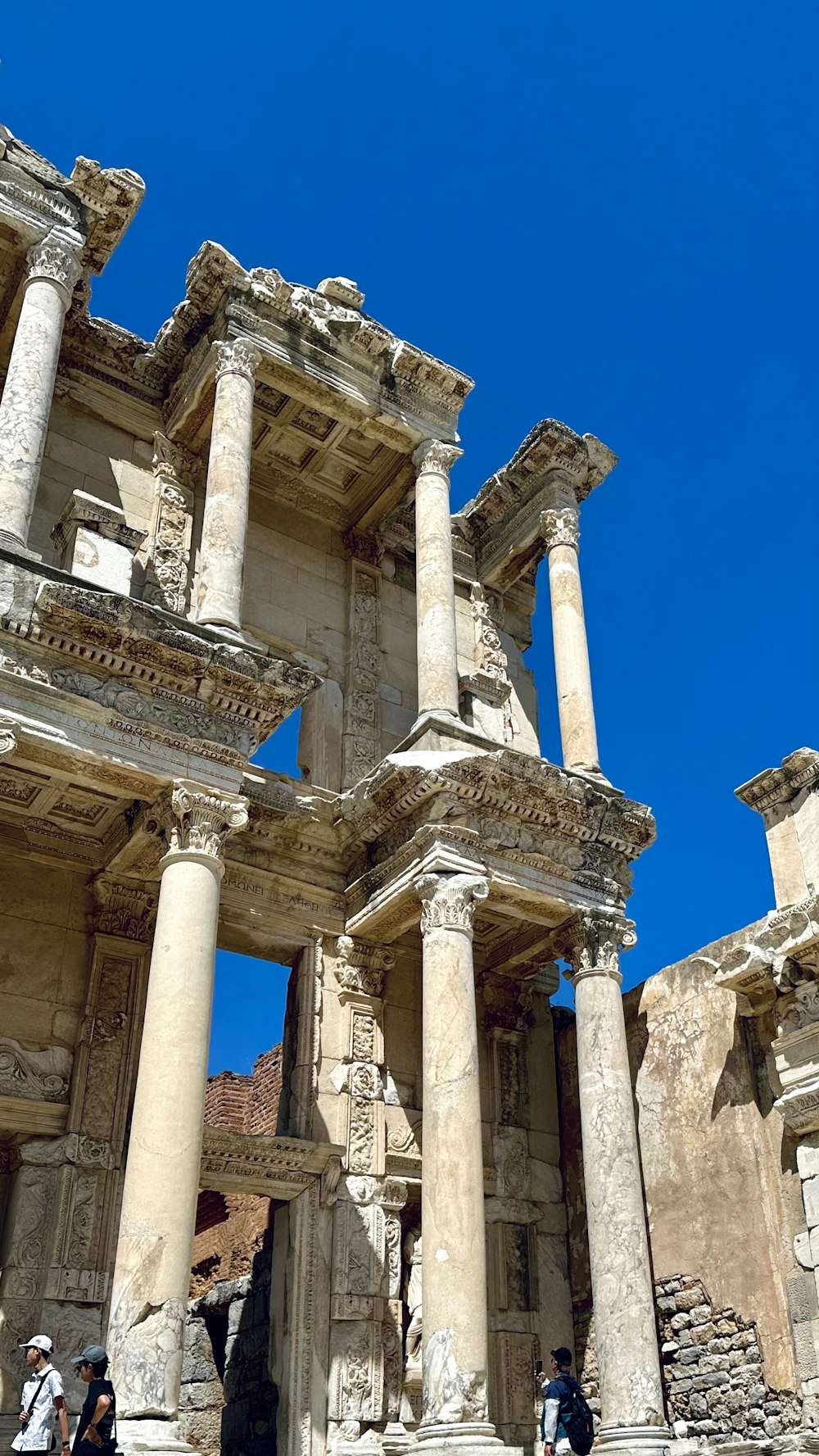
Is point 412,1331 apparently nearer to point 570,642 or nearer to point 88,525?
point 570,642

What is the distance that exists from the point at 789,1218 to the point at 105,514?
35.1 ft

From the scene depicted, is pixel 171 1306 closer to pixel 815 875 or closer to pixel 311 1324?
pixel 311 1324

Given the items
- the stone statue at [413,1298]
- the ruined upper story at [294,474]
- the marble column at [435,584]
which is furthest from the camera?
the marble column at [435,584]

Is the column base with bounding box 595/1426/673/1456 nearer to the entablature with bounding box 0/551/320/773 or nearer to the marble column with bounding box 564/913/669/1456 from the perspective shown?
the marble column with bounding box 564/913/669/1456

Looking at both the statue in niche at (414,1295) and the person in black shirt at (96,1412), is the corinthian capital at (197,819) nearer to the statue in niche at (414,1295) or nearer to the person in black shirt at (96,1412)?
the person in black shirt at (96,1412)

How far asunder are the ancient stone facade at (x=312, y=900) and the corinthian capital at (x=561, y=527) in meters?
0.08

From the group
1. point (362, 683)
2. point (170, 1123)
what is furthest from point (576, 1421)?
point (362, 683)

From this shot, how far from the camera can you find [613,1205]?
43.7ft

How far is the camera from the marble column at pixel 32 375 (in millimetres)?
12219

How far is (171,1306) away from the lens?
9.83 m

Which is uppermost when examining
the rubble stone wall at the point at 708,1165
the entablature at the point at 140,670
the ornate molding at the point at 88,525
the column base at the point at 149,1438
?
the ornate molding at the point at 88,525

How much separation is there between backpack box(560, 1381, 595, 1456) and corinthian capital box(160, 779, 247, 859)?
212 inches

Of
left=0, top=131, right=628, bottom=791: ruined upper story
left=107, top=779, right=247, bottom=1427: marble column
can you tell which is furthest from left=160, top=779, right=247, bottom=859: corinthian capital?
left=0, top=131, right=628, bottom=791: ruined upper story

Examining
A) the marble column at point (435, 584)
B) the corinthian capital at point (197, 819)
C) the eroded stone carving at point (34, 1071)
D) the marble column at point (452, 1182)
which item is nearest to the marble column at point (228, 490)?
the corinthian capital at point (197, 819)
